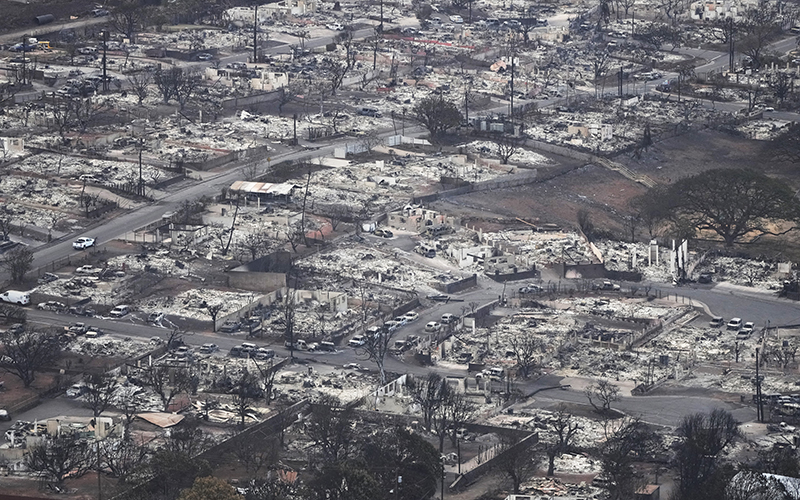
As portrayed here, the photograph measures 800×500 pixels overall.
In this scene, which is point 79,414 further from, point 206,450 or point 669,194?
point 669,194

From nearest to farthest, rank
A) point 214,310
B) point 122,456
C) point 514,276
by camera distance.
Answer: point 122,456
point 214,310
point 514,276

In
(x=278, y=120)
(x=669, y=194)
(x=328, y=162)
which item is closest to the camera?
(x=669, y=194)

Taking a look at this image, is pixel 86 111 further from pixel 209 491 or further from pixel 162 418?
pixel 209 491

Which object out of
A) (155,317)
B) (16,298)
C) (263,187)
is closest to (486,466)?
(155,317)

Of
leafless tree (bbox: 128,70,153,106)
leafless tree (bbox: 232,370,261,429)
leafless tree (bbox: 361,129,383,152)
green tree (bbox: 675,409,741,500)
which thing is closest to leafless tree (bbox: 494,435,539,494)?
green tree (bbox: 675,409,741,500)

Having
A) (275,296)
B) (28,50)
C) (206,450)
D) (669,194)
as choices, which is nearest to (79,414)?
(206,450)

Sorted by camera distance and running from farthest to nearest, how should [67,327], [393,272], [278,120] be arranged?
1. [278,120]
2. [393,272]
3. [67,327]

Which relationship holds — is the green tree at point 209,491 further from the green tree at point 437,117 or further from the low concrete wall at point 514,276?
the green tree at point 437,117
